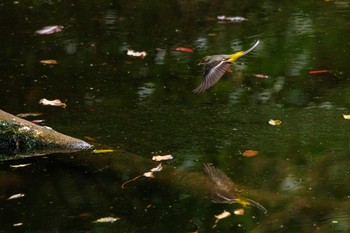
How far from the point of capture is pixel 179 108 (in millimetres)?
6398

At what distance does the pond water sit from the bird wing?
14.0 inches

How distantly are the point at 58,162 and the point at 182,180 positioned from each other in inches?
35.1

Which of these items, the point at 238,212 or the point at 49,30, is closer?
the point at 238,212

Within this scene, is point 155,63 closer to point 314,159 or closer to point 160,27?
point 160,27

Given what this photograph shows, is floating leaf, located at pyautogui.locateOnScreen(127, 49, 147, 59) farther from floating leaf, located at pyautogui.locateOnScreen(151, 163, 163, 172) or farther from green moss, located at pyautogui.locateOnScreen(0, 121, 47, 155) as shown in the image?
floating leaf, located at pyautogui.locateOnScreen(151, 163, 163, 172)

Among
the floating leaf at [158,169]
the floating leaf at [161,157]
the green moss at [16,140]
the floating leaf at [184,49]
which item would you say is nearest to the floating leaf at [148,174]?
the floating leaf at [158,169]

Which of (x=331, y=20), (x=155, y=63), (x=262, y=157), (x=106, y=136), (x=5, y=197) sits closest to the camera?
(x=5, y=197)

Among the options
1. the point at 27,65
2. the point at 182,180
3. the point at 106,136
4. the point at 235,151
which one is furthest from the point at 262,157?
the point at 27,65

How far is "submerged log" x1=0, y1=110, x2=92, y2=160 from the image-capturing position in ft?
18.5

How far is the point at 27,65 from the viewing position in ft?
24.9

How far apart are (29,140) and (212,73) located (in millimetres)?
1319

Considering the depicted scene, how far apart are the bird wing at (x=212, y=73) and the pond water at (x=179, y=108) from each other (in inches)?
14.0

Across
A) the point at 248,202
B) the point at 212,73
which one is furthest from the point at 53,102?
the point at 248,202

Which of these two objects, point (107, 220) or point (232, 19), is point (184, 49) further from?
point (107, 220)
